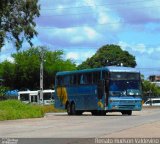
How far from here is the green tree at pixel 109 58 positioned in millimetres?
131250

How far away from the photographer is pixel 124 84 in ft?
141

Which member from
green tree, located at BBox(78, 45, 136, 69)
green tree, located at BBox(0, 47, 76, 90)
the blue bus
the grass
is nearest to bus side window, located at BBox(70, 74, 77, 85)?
the blue bus

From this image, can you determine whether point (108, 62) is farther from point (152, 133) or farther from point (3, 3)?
point (152, 133)

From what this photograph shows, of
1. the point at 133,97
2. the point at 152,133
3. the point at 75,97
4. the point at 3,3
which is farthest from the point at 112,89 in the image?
the point at 152,133

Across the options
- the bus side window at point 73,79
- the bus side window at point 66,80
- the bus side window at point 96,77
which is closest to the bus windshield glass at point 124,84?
the bus side window at point 96,77

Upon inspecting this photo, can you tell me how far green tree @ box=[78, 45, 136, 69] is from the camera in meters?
131

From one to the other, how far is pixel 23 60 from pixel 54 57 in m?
6.09

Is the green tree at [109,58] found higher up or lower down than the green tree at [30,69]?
higher up

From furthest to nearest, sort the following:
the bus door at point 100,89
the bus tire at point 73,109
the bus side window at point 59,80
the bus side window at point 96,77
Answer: the bus side window at point 59,80, the bus tire at point 73,109, the bus side window at point 96,77, the bus door at point 100,89

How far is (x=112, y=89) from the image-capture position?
4303cm

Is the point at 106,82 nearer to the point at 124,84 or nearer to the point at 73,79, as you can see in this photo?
the point at 124,84

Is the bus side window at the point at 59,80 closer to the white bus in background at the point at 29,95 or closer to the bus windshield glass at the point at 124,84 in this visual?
the bus windshield glass at the point at 124,84

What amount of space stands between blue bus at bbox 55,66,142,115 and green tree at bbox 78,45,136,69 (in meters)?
83.9

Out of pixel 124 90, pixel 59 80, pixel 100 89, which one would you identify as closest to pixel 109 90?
pixel 100 89
